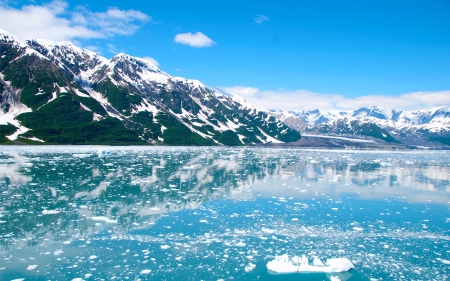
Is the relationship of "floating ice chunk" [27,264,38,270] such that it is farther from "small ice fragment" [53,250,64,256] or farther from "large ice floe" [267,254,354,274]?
"large ice floe" [267,254,354,274]

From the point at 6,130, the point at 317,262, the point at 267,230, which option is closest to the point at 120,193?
the point at 267,230

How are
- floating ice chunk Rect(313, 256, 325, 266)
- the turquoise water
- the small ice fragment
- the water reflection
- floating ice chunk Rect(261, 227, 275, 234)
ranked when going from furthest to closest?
the water reflection, floating ice chunk Rect(261, 227, 275, 234), the small ice fragment, floating ice chunk Rect(313, 256, 325, 266), the turquoise water

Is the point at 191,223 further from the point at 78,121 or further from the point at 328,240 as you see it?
the point at 78,121

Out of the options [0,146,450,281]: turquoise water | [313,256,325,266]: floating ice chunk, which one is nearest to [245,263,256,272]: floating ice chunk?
[0,146,450,281]: turquoise water

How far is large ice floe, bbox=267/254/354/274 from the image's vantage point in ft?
45.9

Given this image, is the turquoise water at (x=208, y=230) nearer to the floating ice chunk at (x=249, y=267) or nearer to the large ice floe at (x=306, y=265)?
the floating ice chunk at (x=249, y=267)

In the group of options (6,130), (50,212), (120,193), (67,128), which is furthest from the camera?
(67,128)

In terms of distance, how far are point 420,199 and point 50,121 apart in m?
189

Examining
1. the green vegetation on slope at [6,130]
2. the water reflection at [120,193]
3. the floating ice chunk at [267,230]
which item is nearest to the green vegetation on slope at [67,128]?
the green vegetation on slope at [6,130]

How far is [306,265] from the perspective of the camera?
14.3 meters

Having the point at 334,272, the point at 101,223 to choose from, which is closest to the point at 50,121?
the point at 101,223

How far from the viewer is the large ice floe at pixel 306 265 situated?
45.9ft

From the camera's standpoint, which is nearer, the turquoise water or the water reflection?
the turquoise water

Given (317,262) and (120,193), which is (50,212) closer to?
(120,193)
